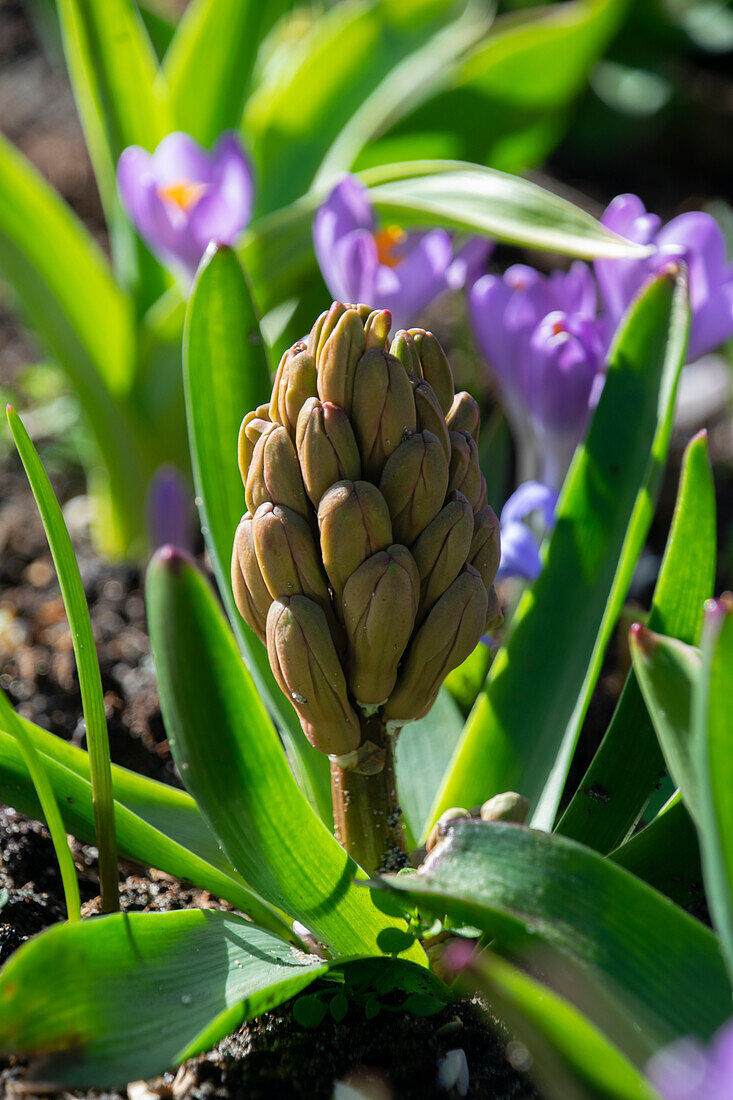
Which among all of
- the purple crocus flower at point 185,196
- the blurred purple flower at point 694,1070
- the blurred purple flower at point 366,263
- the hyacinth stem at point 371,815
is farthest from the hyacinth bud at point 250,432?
the purple crocus flower at point 185,196

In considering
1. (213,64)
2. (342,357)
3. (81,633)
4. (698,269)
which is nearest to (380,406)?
(342,357)

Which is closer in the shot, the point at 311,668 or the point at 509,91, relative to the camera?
the point at 311,668

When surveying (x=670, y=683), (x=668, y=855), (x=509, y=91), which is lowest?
A: (x=668, y=855)

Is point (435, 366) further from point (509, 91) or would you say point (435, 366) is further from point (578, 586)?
point (509, 91)

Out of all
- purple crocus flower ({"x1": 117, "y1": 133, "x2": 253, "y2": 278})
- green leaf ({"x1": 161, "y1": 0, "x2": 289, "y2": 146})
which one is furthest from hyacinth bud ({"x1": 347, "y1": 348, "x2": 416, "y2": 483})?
green leaf ({"x1": 161, "y1": 0, "x2": 289, "y2": 146})

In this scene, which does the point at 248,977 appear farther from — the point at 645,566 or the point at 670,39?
the point at 670,39

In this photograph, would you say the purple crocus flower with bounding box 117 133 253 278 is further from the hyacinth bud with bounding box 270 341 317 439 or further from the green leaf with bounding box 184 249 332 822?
the hyacinth bud with bounding box 270 341 317 439
